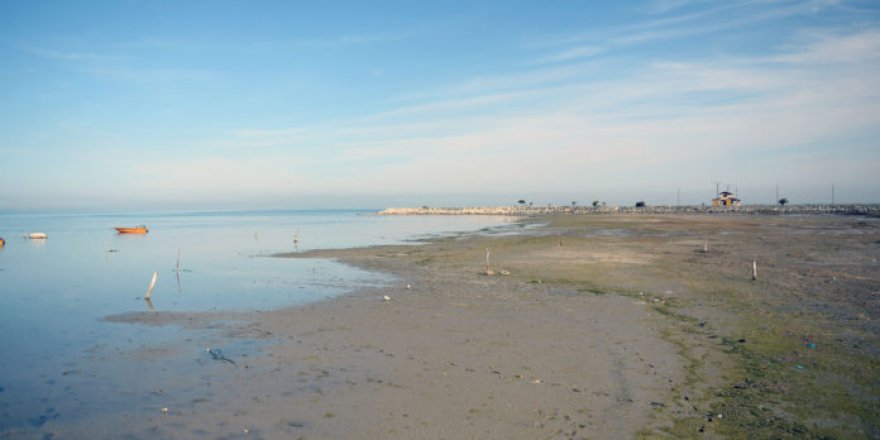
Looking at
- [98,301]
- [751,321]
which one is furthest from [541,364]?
[98,301]

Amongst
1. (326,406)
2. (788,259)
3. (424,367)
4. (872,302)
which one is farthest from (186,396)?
(788,259)

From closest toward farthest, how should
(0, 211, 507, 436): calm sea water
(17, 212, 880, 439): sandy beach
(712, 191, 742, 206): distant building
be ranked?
1. (17, 212, 880, 439): sandy beach
2. (0, 211, 507, 436): calm sea water
3. (712, 191, 742, 206): distant building

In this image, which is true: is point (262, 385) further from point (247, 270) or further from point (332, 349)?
point (247, 270)

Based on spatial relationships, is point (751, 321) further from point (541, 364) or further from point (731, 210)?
point (731, 210)

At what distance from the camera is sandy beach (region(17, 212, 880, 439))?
963 cm

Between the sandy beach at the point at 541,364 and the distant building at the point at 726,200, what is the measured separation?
428 ft

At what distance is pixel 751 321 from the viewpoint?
1641 cm

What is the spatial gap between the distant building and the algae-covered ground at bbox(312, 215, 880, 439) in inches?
4458

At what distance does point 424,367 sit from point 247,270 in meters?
23.8

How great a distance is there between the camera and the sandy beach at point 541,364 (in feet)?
31.6

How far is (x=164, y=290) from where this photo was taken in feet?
87.2

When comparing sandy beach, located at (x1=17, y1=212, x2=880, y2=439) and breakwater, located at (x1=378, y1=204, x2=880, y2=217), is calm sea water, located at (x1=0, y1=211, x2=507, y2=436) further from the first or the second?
breakwater, located at (x1=378, y1=204, x2=880, y2=217)

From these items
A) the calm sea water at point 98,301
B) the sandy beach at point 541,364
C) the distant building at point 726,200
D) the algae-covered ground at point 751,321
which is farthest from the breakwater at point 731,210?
the calm sea water at point 98,301

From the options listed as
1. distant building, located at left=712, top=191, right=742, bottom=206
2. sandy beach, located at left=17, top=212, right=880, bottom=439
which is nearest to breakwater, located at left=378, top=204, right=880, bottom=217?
distant building, located at left=712, top=191, right=742, bottom=206
